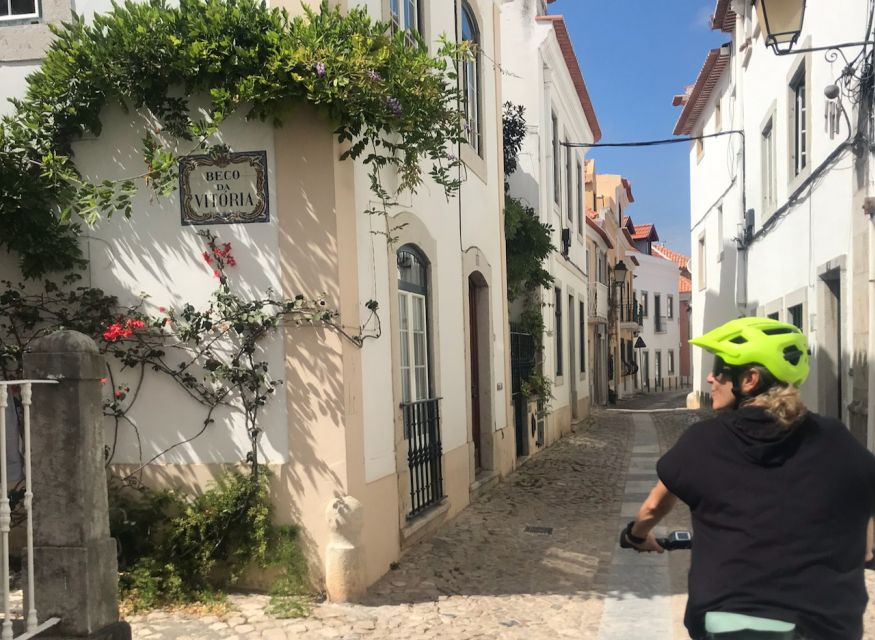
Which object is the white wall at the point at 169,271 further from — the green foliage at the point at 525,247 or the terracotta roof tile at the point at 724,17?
the terracotta roof tile at the point at 724,17

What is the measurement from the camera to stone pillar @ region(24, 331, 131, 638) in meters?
3.79

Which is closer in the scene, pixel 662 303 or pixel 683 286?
pixel 662 303

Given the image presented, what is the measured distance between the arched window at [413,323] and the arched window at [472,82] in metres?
2.35

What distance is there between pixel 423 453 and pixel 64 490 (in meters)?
3.75

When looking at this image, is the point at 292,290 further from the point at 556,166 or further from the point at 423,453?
the point at 556,166

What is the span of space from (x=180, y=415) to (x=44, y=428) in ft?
5.28

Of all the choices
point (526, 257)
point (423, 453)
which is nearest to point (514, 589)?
point (423, 453)

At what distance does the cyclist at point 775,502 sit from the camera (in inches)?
74.7

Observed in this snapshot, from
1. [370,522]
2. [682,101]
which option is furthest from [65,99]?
[682,101]

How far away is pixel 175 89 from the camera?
5.36 m

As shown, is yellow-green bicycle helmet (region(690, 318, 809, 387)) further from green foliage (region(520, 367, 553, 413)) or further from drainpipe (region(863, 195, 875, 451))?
green foliage (region(520, 367, 553, 413))

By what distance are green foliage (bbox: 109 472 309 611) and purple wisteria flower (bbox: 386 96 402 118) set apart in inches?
98.0

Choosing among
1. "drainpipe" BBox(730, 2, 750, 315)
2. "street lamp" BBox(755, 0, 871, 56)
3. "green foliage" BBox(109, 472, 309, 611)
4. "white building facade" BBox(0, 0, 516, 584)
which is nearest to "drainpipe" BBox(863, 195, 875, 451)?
"street lamp" BBox(755, 0, 871, 56)

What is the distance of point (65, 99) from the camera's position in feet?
17.3
